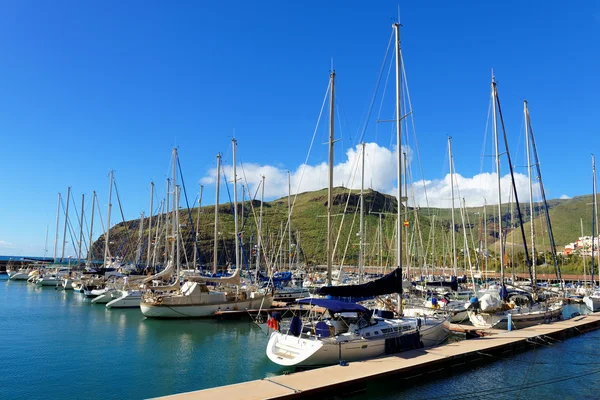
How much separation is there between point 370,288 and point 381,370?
16.8 ft

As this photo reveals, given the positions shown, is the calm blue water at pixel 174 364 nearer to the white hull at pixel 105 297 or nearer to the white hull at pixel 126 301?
the white hull at pixel 126 301

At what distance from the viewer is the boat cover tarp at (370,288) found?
2233cm

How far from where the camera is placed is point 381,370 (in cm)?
1866

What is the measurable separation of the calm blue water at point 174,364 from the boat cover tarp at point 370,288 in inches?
181

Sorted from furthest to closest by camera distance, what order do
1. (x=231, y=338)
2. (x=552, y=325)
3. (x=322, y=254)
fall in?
(x=322, y=254)
(x=552, y=325)
(x=231, y=338)

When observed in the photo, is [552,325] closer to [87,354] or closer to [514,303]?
[514,303]

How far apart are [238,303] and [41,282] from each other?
170ft

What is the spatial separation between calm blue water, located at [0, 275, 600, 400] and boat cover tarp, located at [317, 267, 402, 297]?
4.60 metres

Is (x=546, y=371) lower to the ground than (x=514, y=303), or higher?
lower

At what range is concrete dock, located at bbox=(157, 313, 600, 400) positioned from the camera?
15.6 metres

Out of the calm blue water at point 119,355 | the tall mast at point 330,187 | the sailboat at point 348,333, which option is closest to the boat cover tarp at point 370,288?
the sailboat at point 348,333

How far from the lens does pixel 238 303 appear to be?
39344 mm

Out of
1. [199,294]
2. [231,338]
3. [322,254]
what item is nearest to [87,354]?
[231,338]

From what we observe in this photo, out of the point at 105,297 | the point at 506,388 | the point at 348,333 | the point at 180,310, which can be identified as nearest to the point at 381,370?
the point at 348,333
